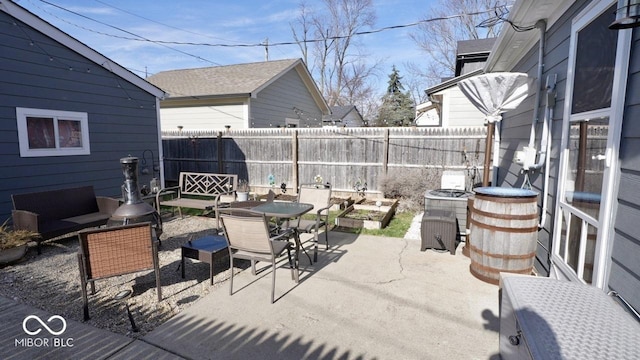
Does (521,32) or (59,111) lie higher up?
(521,32)

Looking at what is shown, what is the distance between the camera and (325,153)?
9219 mm

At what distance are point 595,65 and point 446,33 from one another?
2049cm

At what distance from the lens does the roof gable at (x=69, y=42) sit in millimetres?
5594

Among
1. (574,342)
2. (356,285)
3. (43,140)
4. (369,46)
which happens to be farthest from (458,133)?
(369,46)

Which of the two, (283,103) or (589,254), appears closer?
(589,254)

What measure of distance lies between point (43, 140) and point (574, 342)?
315 inches

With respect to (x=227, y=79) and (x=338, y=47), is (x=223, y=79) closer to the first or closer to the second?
(x=227, y=79)

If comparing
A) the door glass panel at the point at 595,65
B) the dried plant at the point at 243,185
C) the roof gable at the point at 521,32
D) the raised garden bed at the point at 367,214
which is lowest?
the raised garden bed at the point at 367,214

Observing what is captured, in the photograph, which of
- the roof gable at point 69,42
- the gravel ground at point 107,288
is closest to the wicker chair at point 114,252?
the gravel ground at point 107,288

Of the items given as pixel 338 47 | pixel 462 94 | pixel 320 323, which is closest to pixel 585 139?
pixel 320 323

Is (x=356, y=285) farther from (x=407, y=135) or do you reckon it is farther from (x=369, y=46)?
(x=369, y=46)

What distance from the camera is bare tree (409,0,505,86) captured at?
725 inches

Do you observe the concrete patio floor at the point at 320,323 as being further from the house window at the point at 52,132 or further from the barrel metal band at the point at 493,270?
the house window at the point at 52,132

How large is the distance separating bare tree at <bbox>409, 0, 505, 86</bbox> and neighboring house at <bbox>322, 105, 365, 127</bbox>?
5.84 meters
